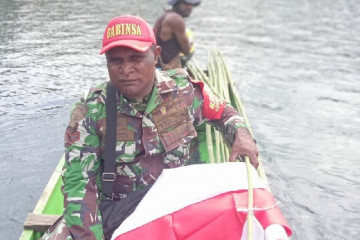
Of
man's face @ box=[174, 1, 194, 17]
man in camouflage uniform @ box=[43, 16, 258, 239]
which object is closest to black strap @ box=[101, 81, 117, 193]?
man in camouflage uniform @ box=[43, 16, 258, 239]

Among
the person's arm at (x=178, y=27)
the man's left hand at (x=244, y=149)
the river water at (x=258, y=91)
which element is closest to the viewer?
the man's left hand at (x=244, y=149)

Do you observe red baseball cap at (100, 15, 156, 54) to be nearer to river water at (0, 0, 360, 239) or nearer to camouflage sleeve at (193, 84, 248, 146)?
A: camouflage sleeve at (193, 84, 248, 146)

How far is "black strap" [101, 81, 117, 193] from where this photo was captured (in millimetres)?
2484

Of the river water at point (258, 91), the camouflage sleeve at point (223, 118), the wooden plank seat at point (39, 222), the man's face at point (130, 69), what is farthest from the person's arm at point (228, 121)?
the river water at point (258, 91)

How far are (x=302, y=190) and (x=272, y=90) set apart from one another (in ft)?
12.3

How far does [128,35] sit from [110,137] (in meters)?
0.62

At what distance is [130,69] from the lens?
242cm

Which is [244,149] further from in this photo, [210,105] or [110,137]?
[110,137]

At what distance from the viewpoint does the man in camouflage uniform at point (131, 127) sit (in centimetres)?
241

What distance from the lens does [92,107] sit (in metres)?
2.50

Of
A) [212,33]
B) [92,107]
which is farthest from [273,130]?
[212,33]

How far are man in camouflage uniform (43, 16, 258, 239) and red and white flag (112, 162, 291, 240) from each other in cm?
37

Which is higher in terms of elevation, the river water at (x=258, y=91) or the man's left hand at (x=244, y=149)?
the man's left hand at (x=244, y=149)

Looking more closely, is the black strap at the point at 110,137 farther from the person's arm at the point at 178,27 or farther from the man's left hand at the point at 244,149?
the person's arm at the point at 178,27
